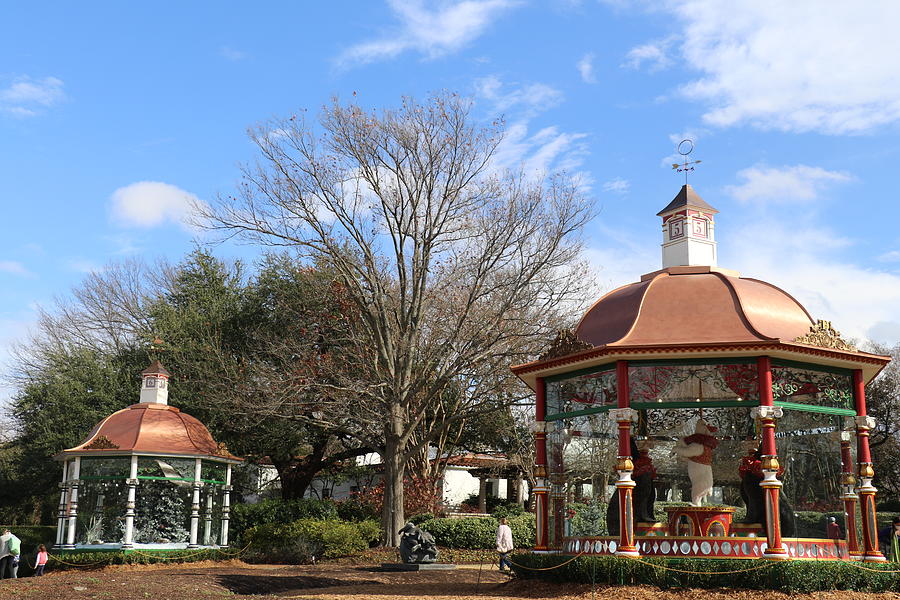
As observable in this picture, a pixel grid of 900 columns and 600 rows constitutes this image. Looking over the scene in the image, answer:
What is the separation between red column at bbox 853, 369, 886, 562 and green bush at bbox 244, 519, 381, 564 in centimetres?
1377

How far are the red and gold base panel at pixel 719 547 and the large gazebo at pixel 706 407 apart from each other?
0.07ft

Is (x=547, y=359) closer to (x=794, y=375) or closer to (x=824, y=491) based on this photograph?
(x=794, y=375)

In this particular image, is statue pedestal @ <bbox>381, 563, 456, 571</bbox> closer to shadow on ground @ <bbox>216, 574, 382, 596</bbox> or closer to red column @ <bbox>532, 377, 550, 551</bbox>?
shadow on ground @ <bbox>216, 574, 382, 596</bbox>

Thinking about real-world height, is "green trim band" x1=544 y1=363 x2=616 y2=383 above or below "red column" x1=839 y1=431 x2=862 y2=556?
above

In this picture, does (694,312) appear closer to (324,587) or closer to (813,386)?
(813,386)

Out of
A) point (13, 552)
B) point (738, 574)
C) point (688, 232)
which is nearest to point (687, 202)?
point (688, 232)

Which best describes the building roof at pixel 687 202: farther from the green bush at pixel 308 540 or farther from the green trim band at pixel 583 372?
the green bush at pixel 308 540

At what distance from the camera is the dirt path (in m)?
13.6

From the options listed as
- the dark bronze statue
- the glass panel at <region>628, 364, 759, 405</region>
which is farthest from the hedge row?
the dark bronze statue

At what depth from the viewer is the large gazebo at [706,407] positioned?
1467cm

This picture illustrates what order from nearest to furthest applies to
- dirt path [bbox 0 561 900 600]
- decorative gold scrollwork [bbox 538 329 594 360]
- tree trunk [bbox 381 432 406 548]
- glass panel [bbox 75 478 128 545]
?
dirt path [bbox 0 561 900 600], decorative gold scrollwork [bbox 538 329 594 360], glass panel [bbox 75 478 128 545], tree trunk [bbox 381 432 406 548]

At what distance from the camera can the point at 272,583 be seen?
18156mm

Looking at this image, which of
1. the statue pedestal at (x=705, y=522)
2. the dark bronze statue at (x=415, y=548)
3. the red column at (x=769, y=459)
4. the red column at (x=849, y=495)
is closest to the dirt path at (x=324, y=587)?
the dark bronze statue at (x=415, y=548)

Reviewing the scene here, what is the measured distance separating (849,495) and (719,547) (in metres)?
3.07
